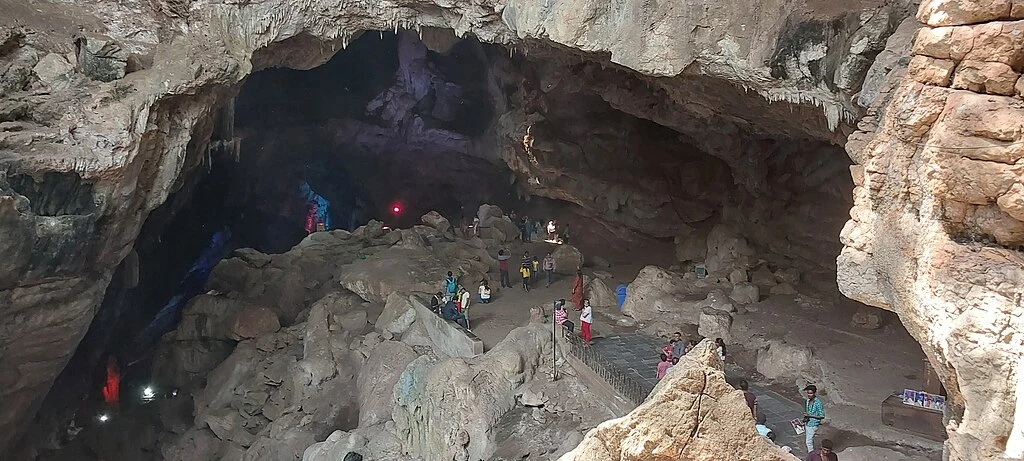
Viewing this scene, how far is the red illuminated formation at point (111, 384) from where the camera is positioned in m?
19.0

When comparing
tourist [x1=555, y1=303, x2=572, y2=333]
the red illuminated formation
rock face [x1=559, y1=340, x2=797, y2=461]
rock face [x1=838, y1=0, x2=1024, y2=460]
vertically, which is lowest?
the red illuminated formation

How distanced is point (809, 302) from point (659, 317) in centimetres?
342

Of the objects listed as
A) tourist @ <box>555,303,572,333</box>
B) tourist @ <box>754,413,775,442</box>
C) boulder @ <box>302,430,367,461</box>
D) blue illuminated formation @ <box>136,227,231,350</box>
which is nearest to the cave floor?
tourist @ <box>754,413,775,442</box>

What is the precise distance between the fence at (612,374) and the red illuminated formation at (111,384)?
1376cm

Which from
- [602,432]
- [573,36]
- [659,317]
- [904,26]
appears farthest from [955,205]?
[659,317]

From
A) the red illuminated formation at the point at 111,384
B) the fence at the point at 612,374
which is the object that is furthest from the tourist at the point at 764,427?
the red illuminated formation at the point at 111,384

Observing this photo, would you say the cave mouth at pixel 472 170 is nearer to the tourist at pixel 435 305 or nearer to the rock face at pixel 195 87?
the rock face at pixel 195 87

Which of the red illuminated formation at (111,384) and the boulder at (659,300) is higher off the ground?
the boulder at (659,300)

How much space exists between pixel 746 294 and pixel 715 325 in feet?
7.27

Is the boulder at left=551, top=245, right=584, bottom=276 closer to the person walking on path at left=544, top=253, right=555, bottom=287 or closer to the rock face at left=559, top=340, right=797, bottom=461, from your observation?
the person walking on path at left=544, top=253, right=555, bottom=287

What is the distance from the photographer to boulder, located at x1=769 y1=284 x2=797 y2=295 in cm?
1561

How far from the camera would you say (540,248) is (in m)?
21.9

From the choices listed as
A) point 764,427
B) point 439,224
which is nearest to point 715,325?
point 764,427

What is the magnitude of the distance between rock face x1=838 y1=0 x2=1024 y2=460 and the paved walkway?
3340 mm
